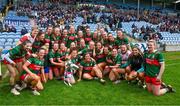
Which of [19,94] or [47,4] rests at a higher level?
[47,4]

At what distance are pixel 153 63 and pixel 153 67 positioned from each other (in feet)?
0.37

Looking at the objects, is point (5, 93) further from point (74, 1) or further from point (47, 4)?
→ point (74, 1)

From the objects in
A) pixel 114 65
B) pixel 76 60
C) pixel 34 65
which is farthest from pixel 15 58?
pixel 114 65

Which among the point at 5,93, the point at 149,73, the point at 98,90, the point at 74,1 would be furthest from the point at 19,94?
the point at 74,1

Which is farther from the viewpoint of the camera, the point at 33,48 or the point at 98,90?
the point at 33,48

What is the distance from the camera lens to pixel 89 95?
9.44 m

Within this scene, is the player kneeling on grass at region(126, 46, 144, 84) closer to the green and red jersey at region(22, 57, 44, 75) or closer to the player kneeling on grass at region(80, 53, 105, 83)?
the player kneeling on grass at region(80, 53, 105, 83)

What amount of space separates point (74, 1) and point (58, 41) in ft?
85.3

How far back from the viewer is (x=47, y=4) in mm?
32188

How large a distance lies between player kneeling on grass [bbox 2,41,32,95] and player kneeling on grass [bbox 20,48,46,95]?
15.3 inches

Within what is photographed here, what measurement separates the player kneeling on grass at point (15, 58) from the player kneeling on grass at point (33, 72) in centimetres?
39

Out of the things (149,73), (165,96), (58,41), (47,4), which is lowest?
(165,96)

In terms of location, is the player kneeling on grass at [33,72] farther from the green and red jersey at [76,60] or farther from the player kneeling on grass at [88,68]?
the player kneeling on grass at [88,68]

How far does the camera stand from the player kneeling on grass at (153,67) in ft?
30.8
